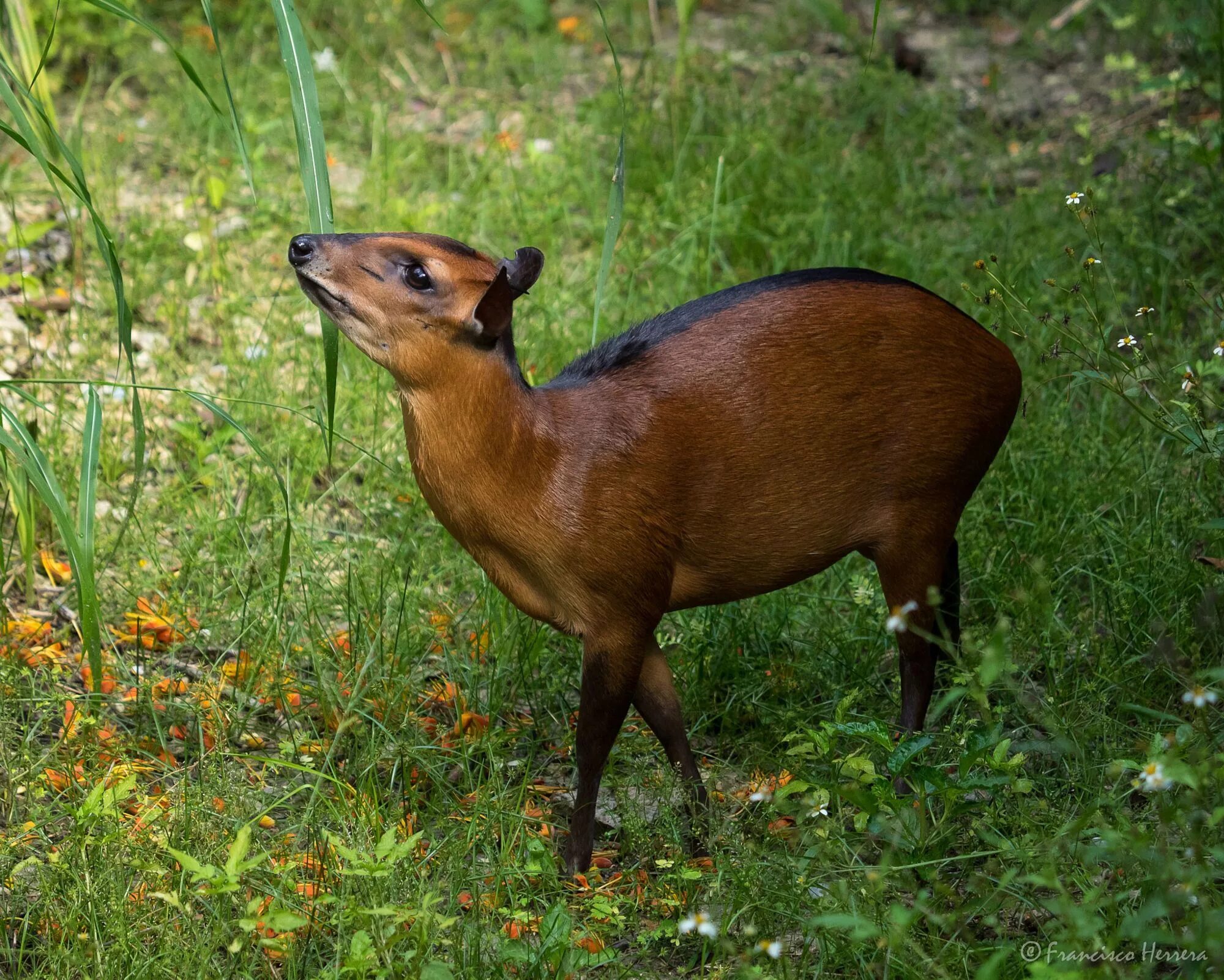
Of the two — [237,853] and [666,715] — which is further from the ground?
[237,853]

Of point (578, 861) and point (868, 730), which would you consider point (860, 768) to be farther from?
point (578, 861)

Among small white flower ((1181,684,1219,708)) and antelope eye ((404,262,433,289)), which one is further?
antelope eye ((404,262,433,289))

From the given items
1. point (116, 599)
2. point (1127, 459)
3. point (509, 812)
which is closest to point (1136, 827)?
point (509, 812)

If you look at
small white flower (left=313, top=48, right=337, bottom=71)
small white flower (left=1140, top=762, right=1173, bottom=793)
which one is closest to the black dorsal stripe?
small white flower (left=1140, top=762, right=1173, bottom=793)

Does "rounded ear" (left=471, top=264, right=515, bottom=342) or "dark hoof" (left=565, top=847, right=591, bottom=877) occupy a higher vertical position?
"rounded ear" (left=471, top=264, right=515, bottom=342)

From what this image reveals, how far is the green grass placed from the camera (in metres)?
2.91

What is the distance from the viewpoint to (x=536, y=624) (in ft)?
13.3

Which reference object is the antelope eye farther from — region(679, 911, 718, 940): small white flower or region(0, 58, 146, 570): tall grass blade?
region(679, 911, 718, 940): small white flower

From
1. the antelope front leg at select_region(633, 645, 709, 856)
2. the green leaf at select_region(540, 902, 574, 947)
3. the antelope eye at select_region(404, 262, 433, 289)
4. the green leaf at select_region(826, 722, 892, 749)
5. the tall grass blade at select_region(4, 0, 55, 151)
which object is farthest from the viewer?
the tall grass blade at select_region(4, 0, 55, 151)

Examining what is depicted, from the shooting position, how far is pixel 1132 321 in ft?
18.3

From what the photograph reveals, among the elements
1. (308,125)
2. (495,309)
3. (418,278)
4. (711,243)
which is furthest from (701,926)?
(711,243)

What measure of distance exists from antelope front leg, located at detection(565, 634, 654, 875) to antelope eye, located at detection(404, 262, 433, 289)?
0.86 metres

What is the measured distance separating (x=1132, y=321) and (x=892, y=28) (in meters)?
2.95

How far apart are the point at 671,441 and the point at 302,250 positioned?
0.91 meters
